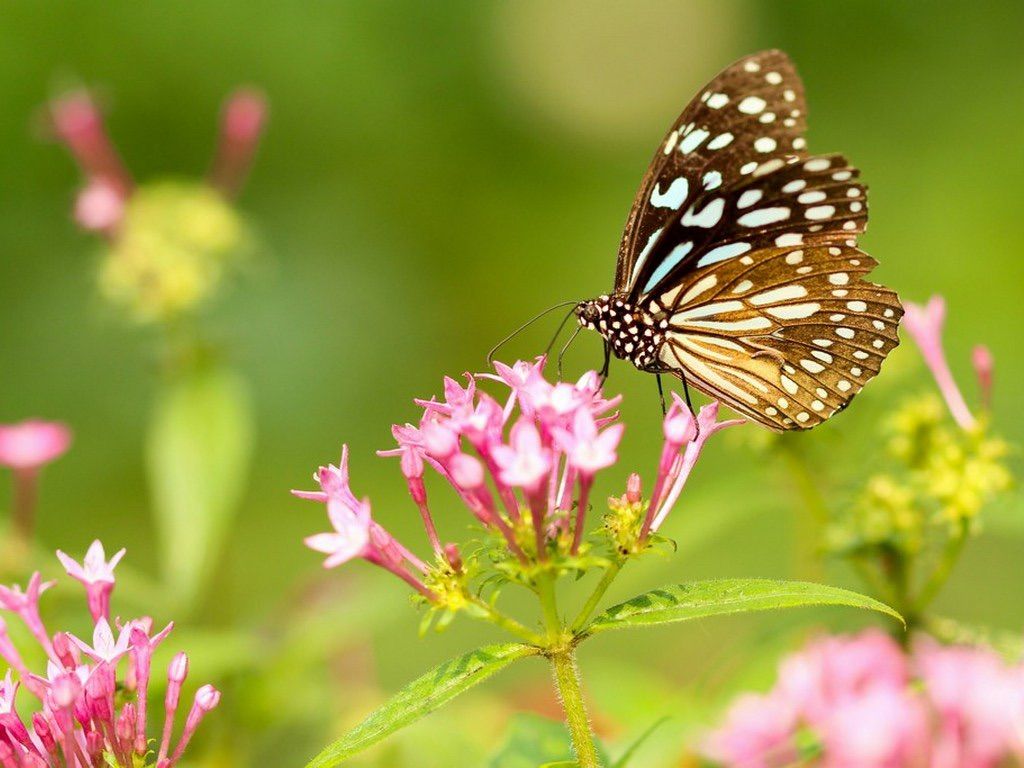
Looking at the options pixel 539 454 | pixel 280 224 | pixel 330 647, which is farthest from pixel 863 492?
pixel 280 224

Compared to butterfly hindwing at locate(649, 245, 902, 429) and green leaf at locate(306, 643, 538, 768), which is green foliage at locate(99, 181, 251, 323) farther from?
green leaf at locate(306, 643, 538, 768)

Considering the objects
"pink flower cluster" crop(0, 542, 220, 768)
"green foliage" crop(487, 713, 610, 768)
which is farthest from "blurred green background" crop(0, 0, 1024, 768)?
"pink flower cluster" crop(0, 542, 220, 768)

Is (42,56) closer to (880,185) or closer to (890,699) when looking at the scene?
(880,185)

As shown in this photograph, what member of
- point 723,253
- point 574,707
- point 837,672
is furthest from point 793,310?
point 574,707

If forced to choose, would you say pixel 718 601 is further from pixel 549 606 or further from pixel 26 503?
pixel 26 503

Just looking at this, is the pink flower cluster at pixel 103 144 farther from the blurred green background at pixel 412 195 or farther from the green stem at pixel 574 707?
the blurred green background at pixel 412 195

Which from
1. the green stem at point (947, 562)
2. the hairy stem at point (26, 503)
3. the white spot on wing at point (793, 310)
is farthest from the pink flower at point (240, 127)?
the green stem at point (947, 562)
